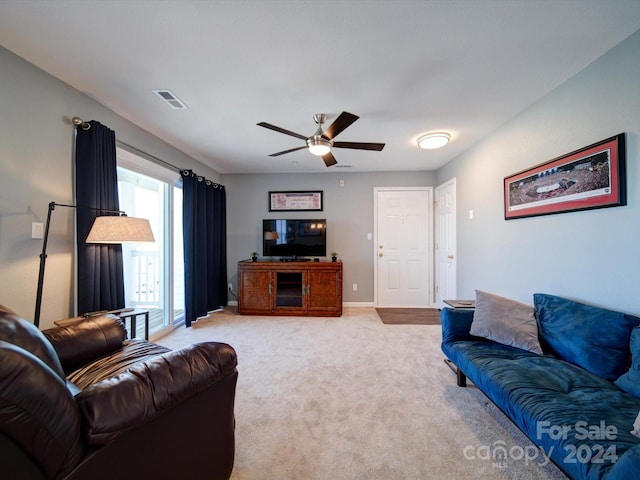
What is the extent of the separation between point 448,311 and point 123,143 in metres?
3.47

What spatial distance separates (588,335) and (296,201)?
3.96m

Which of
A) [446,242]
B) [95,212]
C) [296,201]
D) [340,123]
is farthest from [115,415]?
[446,242]

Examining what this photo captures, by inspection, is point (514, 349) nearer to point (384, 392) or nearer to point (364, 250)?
point (384, 392)

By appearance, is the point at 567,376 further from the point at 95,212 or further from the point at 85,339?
the point at 95,212

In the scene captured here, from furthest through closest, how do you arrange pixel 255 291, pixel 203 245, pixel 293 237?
pixel 293 237 < pixel 255 291 < pixel 203 245

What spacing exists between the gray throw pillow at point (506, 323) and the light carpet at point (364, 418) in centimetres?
49

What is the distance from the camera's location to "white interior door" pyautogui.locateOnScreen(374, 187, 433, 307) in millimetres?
4598

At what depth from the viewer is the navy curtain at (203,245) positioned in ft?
11.9

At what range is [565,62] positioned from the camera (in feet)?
5.95

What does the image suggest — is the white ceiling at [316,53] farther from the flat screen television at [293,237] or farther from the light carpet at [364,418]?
the light carpet at [364,418]

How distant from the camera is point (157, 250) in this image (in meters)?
3.71

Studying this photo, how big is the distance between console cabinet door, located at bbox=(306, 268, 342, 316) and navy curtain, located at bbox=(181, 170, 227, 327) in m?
1.57

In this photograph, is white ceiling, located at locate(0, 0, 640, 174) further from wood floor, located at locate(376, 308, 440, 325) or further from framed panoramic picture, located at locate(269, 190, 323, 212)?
wood floor, located at locate(376, 308, 440, 325)

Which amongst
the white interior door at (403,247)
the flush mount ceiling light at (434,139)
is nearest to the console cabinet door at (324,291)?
the white interior door at (403,247)
